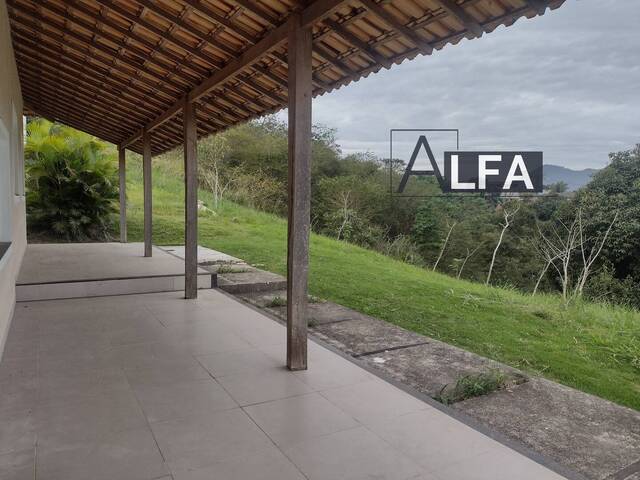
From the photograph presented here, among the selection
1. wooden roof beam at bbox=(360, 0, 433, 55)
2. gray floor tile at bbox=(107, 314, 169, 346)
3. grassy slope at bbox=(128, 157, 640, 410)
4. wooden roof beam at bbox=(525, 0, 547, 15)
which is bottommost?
grassy slope at bbox=(128, 157, 640, 410)

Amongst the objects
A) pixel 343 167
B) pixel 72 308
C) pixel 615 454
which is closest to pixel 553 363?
pixel 615 454

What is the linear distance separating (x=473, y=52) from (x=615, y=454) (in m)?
43.4

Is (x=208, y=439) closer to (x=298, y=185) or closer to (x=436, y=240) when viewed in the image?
(x=298, y=185)

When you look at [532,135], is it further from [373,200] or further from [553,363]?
[553,363]

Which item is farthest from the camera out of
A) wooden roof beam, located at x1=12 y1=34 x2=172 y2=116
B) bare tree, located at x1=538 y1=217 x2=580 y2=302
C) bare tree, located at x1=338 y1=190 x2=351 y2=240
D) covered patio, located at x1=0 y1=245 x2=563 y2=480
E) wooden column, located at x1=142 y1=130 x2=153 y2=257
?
bare tree, located at x1=338 y1=190 x2=351 y2=240

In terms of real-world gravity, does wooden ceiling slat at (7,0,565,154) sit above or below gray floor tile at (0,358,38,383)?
above

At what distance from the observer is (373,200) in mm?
24188

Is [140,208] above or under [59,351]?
above

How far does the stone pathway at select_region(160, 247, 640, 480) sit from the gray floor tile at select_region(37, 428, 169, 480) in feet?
5.58

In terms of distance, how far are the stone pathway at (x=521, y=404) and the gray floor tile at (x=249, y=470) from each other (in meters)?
1.14

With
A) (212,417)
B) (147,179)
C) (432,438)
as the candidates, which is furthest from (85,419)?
(147,179)

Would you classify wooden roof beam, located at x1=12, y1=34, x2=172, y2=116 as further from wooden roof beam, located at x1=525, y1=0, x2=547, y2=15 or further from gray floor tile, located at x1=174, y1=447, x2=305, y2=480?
gray floor tile, located at x1=174, y1=447, x2=305, y2=480

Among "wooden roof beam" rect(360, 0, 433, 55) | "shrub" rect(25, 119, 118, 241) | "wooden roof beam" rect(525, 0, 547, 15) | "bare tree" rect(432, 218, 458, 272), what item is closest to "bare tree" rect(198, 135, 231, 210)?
"shrub" rect(25, 119, 118, 241)

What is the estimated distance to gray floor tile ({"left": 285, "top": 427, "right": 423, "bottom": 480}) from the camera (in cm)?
214
